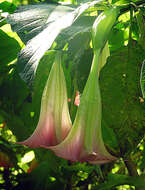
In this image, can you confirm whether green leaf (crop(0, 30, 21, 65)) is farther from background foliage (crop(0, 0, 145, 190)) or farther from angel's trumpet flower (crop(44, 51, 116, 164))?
angel's trumpet flower (crop(44, 51, 116, 164))

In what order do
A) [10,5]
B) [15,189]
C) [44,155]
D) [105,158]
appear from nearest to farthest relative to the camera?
[105,158] → [44,155] → [10,5] → [15,189]

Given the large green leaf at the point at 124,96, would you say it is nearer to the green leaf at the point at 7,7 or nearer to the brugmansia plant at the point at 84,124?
the brugmansia plant at the point at 84,124

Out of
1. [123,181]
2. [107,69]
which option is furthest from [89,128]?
[123,181]

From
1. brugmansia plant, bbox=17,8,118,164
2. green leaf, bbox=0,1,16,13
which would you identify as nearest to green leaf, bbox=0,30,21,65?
green leaf, bbox=0,1,16,13

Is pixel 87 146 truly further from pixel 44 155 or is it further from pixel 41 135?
pixel 44 155

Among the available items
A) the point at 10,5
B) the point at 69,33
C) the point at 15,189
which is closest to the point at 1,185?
the point at 15,189

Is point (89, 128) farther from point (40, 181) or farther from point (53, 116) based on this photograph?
point (40, 181)

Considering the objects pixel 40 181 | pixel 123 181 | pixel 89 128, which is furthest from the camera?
pixel 40 181

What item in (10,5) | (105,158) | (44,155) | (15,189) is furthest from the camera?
(15,189)
